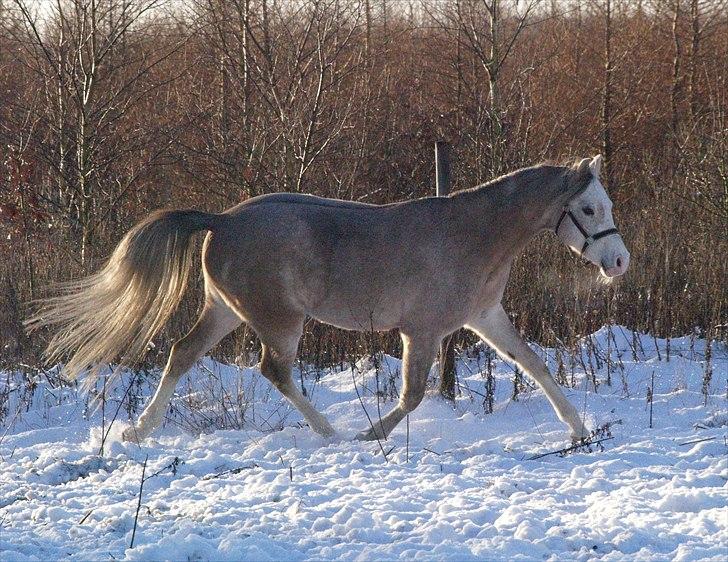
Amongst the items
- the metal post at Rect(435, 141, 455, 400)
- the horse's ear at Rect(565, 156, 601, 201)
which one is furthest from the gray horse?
the metal post at Rect(435, 141, 455, 400)

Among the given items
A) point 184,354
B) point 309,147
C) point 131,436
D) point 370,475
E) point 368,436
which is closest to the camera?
point 370,475

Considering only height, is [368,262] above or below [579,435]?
above

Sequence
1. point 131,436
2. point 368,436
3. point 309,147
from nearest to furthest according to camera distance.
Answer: point 368,436 → point 131,436 → point 309,147

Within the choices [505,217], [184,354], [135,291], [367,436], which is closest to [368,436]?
[367,436]

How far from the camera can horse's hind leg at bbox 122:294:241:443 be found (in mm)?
5598

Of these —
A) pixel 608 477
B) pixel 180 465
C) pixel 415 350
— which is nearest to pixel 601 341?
pixel 415 350

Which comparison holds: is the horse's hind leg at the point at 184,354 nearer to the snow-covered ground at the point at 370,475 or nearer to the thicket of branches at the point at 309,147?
the snow-covered ground at the point at 370,475

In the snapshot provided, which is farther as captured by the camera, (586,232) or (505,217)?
(505,217)

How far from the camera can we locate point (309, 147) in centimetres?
928

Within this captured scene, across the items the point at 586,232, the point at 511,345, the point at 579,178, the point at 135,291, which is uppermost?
the point at 579,178

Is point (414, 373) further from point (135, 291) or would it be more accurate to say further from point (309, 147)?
point (309, 147)

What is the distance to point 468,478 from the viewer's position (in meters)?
4.43

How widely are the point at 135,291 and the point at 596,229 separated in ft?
9.04

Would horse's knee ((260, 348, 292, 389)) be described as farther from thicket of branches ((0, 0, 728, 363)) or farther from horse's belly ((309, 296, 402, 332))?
thicket of branches ((0, 0, 728, 363))
